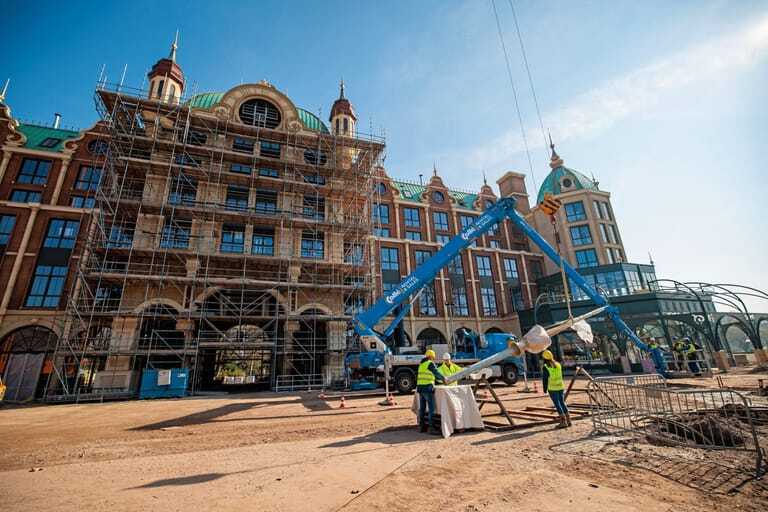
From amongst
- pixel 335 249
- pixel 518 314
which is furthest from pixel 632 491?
pixel 518 314

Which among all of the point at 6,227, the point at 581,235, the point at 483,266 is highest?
the point at 581,235

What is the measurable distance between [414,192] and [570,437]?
104ft

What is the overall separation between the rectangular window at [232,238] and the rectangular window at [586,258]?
1224 inches

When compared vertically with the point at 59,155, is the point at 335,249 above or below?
below

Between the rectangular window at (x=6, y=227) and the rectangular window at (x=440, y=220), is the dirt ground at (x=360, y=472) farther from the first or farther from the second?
the rectangular window at (x=440, y=220)

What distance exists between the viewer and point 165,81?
2425cm

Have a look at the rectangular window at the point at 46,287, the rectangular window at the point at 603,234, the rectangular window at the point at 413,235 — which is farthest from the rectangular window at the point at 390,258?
the rectangular window at the point at 46,287

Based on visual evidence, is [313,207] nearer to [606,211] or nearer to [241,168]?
[241,168]

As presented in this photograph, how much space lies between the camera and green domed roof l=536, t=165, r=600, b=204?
3662cm

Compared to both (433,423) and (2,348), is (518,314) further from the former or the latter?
(2,348)

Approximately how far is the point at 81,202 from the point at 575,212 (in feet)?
143

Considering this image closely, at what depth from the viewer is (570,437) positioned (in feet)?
20.8

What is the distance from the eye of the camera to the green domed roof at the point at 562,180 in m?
36.6

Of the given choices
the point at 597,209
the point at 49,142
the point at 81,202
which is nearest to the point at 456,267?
the point at 597,209
